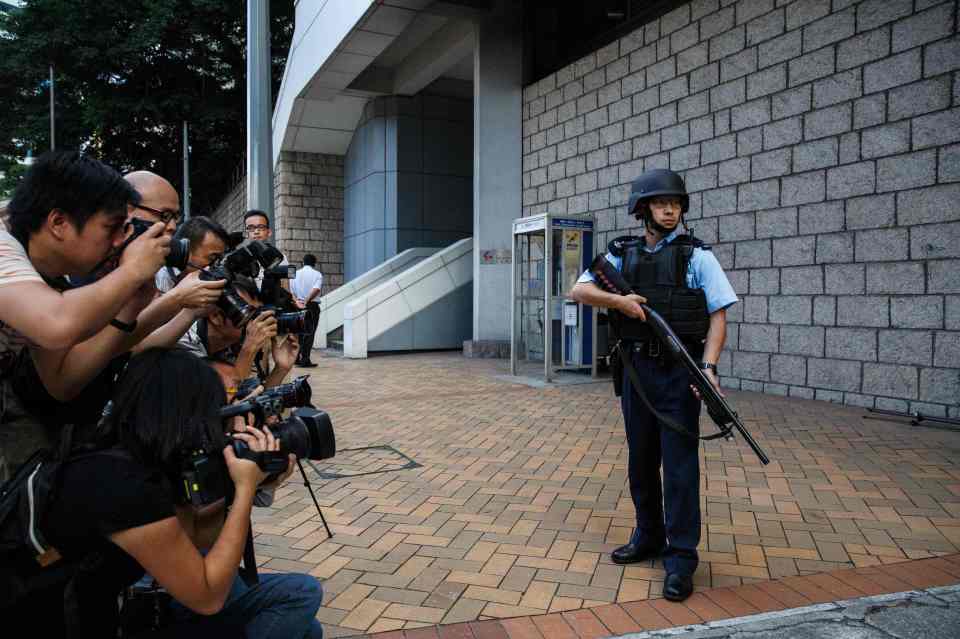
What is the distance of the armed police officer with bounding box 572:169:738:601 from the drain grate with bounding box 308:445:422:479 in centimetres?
210

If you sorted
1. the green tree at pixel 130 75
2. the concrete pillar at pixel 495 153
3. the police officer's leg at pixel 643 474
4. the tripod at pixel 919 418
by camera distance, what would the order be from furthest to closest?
1. the green tree at pixel 130 75
2. the concrete pillar at pixel 495 153
3. the tripod at pixel 919 418
4. the police officer's leg at pixel 643 474

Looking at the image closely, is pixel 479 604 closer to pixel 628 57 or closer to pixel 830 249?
pixel 830 249

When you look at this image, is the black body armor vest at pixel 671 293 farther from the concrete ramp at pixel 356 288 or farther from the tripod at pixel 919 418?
the concrete ramp at pixel 356 288

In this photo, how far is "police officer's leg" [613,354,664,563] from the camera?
10.3 ft

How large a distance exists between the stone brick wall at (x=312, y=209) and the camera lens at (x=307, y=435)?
58.4 feet

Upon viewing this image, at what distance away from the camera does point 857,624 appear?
2.53 metres

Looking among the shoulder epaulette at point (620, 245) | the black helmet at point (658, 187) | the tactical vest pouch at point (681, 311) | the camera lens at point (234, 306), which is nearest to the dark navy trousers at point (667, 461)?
the tactical vest pouch at point (681, 311)

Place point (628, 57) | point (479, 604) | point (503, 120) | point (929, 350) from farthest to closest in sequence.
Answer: point (503, 120) → point (628, 57) → point (929, 350) → point (479, 604)

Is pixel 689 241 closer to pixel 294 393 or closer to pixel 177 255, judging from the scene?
pixel 294 393

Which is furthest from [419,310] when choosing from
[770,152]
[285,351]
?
[285,351]

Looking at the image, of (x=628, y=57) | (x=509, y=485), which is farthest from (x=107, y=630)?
(x=628, y=57)

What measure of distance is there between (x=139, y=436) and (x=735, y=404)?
6365mm

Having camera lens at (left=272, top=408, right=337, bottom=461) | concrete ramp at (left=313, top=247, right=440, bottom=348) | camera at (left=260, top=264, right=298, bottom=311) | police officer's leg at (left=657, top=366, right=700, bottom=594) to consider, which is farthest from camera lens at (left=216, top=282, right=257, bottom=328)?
concrete ramp at (left=313, top=247, right=440, bottom=348)

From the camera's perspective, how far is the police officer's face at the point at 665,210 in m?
3.10
